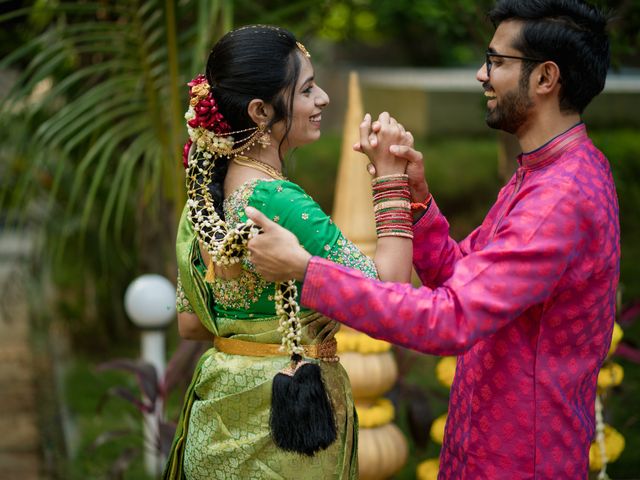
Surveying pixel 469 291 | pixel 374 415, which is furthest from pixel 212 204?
pixel 374 415

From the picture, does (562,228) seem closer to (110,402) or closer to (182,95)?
(182,95)

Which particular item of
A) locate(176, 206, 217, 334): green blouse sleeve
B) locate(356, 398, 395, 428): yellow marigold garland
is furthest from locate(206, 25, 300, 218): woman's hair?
locate(356, 398, 395, 428): yellow marigold garland

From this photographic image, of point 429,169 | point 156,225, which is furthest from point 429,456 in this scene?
point 429,169

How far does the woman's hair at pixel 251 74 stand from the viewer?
2.07 meters

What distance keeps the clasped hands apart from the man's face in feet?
0.65

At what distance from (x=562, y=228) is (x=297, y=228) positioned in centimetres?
53

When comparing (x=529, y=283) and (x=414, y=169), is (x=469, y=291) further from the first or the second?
(x=414, y=169)

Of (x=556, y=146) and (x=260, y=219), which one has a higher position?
(x=556, y=146)

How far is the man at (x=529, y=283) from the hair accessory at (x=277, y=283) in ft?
0.51

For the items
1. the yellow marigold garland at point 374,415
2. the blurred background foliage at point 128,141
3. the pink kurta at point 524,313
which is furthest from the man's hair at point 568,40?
the yellow marigold garland at point 374,415

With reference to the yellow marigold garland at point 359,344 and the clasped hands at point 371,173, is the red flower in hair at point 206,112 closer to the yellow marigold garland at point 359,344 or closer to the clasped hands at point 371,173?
the clasped hands at point 371,173

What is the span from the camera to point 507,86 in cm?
203

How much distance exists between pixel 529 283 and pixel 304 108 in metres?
0.65

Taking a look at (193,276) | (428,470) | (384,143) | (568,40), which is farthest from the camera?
(428,470)
